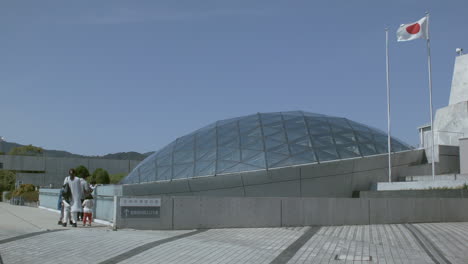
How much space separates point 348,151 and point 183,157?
950 cm

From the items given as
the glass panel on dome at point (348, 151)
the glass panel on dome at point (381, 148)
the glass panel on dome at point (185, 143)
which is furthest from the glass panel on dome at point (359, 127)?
the glass panel on dome at point (185, 143)

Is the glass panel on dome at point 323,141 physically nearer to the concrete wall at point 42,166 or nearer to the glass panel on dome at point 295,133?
the glass panel on dome at point 295,133

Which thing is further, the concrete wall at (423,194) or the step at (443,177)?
the step at (443,177)

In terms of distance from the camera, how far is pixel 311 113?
34562 millimetres

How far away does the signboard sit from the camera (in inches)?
572

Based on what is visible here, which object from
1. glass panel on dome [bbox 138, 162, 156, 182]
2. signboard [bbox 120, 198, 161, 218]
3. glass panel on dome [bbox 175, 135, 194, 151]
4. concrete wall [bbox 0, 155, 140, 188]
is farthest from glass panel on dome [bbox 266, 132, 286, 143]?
concrete wall [bbox 0, 155, 140, 188]

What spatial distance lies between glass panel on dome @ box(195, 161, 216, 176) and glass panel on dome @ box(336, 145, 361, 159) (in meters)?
7.26

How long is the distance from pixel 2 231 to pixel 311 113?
962 inches

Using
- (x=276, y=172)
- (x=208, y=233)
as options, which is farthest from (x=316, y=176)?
(x=208, y=233)

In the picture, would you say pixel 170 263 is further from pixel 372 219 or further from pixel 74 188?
pixel 372 219

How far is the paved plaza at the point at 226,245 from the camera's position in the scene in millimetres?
10523

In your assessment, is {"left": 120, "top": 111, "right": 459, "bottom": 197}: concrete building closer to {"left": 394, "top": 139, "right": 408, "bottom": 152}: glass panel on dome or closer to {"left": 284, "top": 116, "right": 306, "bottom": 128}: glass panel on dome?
{"left": 284, "top": 116, "right": 306, "bottom": 128}: glass panel on dome

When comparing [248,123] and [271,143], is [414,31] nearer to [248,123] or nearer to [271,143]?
[271,143]

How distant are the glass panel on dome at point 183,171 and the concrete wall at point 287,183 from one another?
1.54 feet
